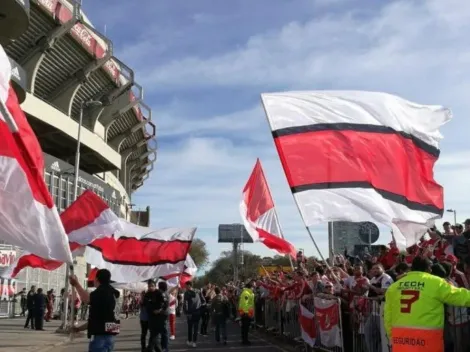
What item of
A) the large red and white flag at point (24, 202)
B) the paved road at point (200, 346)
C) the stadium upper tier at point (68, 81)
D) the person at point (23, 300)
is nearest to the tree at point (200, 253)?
the stadium upper tier at point (68, 81)

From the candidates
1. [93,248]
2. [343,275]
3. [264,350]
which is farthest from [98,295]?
[264,350]

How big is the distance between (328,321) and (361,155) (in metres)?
4.96

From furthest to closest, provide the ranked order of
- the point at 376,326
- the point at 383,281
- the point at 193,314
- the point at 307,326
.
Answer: the point at 193,314 → the point at 307,326 → the point at 383,281 → the point at 376,326

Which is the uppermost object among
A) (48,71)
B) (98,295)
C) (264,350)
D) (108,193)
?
(48,71)

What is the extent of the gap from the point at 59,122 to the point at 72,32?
19.4 ft

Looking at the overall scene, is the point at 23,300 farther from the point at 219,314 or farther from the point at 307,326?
the point at 307,326

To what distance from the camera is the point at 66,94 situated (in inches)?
1847

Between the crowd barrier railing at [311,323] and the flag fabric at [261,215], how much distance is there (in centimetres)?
137

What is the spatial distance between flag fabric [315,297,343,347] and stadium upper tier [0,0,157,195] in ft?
63.7

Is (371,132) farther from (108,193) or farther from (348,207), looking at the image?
(108,193)

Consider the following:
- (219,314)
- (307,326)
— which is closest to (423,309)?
(307,326)

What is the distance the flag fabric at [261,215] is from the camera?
14852 mm

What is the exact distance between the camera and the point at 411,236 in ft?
29.2

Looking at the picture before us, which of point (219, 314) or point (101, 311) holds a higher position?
point (101, 311)
